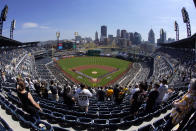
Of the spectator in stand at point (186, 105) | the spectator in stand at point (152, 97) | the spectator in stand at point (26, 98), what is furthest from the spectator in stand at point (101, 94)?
the spectator in stand at point (186, 105)

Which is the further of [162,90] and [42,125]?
[162,90]

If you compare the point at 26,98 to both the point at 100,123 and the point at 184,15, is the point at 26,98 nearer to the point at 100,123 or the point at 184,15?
the point at 100,123

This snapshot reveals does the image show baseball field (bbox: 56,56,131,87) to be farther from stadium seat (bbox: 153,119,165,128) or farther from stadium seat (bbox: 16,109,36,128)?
stadium seat (bbox: 153,119,165,128)

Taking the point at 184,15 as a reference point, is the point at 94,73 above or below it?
A: below

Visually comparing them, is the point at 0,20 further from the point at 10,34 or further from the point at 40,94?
the point at 40,94

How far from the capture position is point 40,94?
954 cm

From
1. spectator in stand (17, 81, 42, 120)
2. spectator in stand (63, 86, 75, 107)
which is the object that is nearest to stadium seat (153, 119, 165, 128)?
spectator in stand (63, 86, 75, 107)

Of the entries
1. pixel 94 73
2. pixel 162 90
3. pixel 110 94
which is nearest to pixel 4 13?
pixel 94 73

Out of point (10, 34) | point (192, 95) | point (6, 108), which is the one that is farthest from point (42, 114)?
point (10, 34)

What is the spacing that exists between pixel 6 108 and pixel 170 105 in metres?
7.68

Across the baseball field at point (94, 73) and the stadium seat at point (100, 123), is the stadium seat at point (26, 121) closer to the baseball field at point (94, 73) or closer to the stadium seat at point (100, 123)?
the stadium seat at point (100, 123)

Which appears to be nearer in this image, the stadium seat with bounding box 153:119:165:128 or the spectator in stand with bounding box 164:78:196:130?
the spectator in stand with bounding box 164:78:196:130

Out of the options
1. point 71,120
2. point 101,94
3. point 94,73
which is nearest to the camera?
point 71,120

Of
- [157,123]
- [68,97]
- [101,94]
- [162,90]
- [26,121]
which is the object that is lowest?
[101,94]
